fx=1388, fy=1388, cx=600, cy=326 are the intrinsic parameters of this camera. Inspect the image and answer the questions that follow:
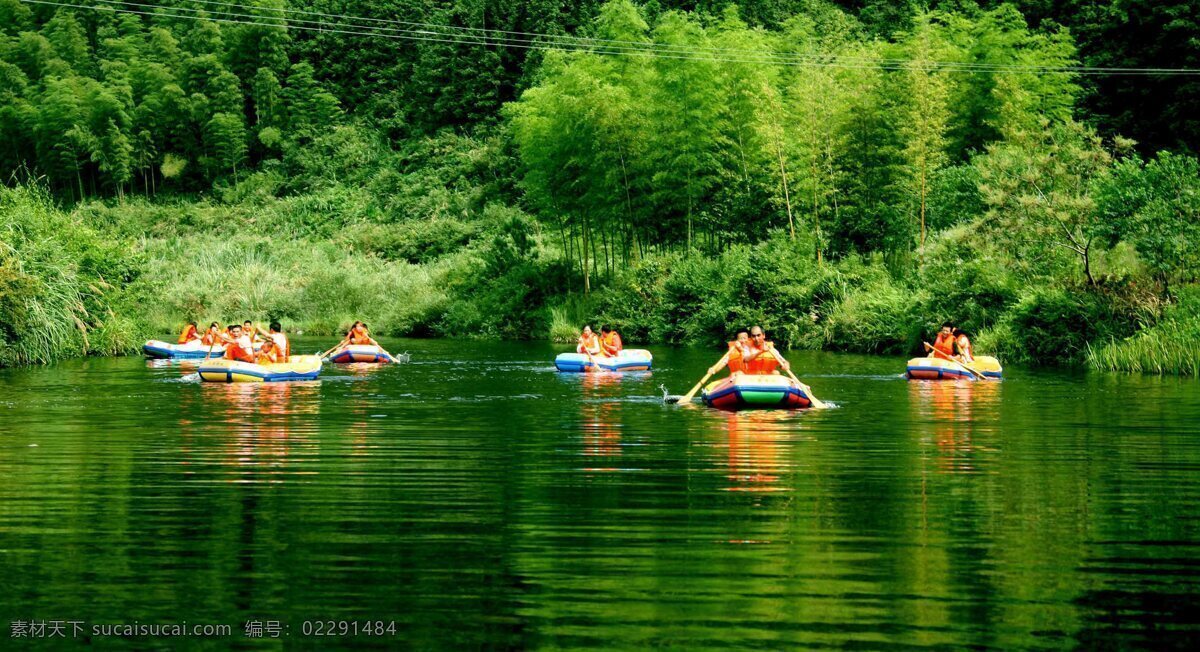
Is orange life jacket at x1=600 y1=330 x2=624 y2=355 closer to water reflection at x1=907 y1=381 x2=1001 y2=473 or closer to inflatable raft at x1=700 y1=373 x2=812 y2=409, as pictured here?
water reflection at x1=907 y1=381 x2=1001 y2=473

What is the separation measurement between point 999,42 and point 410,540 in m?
35.3

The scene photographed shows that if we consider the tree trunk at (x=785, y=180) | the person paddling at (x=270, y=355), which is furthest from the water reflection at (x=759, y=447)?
the tree trunk at (x=785, y=180)

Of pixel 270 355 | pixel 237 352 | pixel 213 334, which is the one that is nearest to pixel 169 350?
pixel 213 334

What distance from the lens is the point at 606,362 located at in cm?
2705

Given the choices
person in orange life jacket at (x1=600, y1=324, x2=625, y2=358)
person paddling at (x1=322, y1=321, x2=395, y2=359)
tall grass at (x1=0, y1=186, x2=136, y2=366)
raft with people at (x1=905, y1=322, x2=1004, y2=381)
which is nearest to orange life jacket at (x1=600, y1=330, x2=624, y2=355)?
person in orange life jacket at (x1=600, y1=324, x2=625, y2=358)

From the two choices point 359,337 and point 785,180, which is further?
point 785,180

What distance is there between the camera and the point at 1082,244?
28.1m

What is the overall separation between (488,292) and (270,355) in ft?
69.5

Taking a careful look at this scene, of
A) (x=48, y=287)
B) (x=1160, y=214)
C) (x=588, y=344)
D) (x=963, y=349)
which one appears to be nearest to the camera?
(x=963, y=349)

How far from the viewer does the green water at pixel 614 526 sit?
6379mm

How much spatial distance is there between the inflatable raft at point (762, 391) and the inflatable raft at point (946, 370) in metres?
6.57

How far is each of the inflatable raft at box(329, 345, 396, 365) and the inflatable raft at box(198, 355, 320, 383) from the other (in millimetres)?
4752

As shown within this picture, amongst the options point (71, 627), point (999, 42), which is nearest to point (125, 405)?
point (71, 627)

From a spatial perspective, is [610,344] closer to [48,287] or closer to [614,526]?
[48,287]
